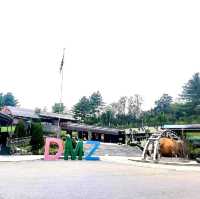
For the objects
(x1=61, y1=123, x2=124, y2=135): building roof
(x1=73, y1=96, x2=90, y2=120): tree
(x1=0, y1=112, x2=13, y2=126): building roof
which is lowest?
(x1=0, y1=112, x2=13, y2=126): building roof

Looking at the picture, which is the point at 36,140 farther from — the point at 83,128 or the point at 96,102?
the point at 96,102

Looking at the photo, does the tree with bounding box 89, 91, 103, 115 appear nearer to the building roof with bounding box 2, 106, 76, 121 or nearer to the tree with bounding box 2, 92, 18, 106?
the tree with bounding box 2, 92, 18, 106

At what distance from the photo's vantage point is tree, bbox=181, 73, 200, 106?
8381cm

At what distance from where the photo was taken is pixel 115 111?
9625 centimetres

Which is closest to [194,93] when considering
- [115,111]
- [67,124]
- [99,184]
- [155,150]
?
[115,111]

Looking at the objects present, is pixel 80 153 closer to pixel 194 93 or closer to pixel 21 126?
pixel 21 126

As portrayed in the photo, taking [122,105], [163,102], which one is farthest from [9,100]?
[163,102]

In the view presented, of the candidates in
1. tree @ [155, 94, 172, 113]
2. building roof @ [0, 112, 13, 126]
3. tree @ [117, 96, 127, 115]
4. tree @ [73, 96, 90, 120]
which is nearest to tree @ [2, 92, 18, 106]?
tree @ [73, 96, 90, 120]

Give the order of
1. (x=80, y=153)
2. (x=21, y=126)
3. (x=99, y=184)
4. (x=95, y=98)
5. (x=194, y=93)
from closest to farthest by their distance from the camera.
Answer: (x=99, y=184)
(x=80, y=153)
(x=21, y=126)
(x=194, y=93)
(x=95, y=98)

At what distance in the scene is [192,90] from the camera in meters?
85.2

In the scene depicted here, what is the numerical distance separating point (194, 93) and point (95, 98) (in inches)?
933

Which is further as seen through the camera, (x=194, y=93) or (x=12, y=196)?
(x=194, y=93)

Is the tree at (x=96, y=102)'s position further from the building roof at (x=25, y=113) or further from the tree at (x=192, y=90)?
the building roof at (x=25, y=113)

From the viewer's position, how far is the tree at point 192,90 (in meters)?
83.8
